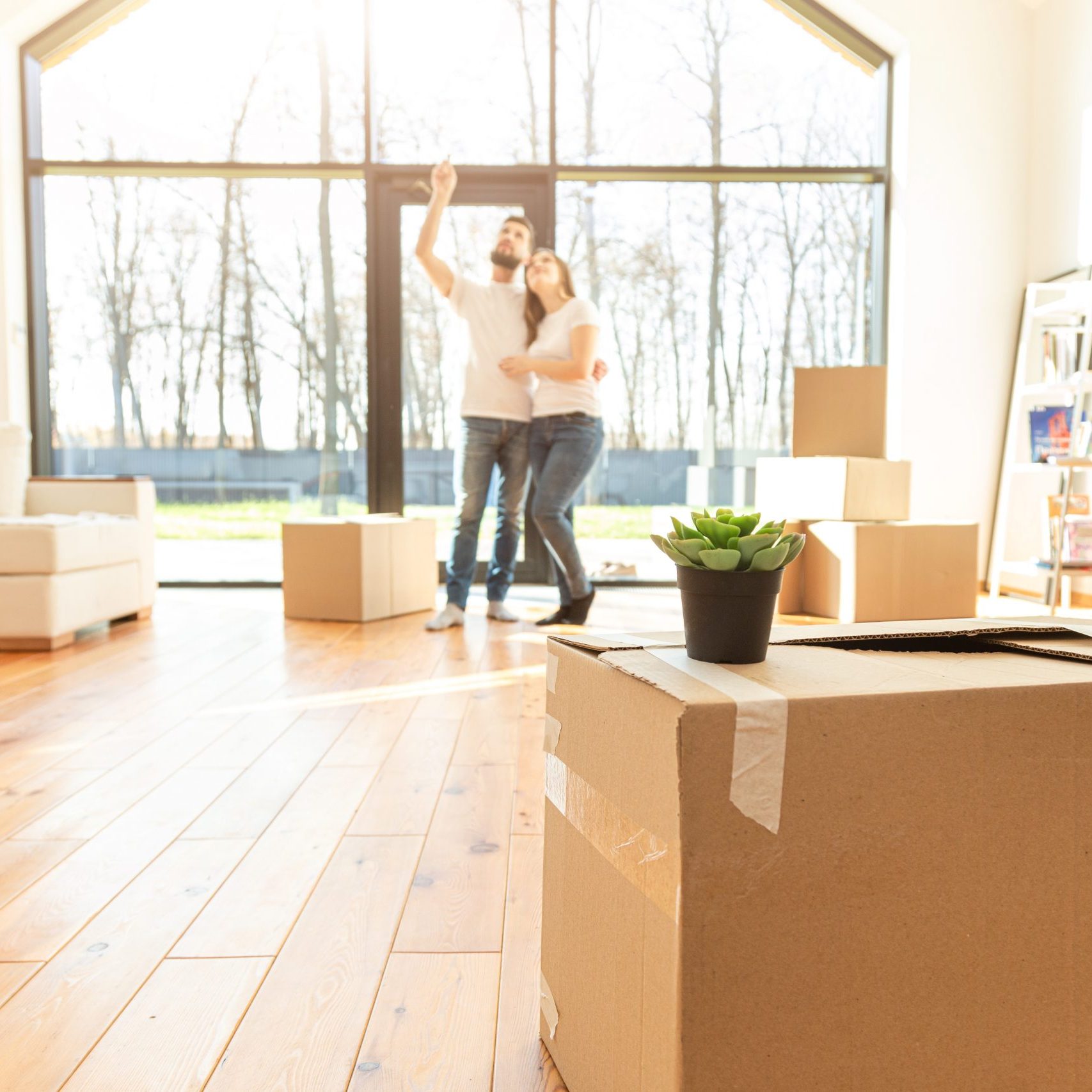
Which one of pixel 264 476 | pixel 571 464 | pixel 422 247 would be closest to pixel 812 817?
pixel 571 464

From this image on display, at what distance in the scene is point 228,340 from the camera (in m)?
5.27

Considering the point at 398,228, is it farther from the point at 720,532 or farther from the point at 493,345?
the point at 720,532

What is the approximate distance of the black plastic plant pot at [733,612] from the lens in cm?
87

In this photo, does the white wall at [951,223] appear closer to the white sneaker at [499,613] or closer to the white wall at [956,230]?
the white wall at [956,230]

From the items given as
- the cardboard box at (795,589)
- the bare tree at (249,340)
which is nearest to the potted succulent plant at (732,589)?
the cardboard box at (795,589)

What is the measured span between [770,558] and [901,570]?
3368mm

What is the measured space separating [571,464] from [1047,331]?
221cm

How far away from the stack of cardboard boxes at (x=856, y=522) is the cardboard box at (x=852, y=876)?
313 cm

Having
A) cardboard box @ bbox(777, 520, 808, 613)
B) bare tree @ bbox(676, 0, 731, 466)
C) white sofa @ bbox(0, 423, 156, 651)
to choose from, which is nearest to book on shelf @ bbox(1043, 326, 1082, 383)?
cardboard box @ bbox(777, 520, 808, 613)

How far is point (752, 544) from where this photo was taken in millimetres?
876

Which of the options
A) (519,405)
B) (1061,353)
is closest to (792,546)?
(519,405)

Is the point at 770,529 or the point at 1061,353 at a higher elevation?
the point at 1061,353

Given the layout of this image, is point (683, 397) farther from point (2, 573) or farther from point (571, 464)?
point (2, 573)

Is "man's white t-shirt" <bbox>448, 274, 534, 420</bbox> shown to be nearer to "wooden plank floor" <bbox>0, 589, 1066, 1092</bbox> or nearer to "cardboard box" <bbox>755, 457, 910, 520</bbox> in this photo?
"cardboard box" <bbox>755, 457, 910, 520</bbox>
